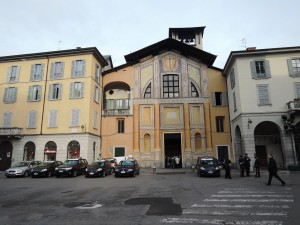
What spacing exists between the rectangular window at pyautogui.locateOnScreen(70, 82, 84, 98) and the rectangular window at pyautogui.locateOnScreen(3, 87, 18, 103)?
747 cm

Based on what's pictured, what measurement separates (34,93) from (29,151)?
23.1 ft

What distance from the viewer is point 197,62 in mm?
31875

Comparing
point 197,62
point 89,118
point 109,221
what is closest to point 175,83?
point 197,62

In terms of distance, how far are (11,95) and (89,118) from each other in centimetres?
1105

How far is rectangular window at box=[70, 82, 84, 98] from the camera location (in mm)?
27828

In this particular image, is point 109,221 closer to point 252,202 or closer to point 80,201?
point 80,201

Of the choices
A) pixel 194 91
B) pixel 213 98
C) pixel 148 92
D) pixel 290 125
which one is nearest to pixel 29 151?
pixel 148 92

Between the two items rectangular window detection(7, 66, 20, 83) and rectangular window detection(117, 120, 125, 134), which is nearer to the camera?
rectangular window detection(7, 66, 20, 83)

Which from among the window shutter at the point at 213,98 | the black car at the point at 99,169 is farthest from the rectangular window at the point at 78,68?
the window shutter at the point at 213,98

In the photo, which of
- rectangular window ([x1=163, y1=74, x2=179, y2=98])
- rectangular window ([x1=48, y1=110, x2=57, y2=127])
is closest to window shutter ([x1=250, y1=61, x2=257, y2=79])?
rectangular window ([x1=163, y1=74, x2=179, y2=98])

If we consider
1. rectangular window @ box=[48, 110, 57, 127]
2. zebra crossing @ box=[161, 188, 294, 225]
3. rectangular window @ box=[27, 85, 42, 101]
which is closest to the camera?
zebra crossing @ box=[161, 188, 294, 225]

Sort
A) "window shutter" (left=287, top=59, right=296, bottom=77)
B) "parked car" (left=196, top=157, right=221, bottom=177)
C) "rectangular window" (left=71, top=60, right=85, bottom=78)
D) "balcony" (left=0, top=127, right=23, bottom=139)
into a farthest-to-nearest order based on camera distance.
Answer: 1. "rectangular window" (left=71, top=60, right=85, bottom=78)
2. "balcony" (left=0, top=127, right=23, bottom=139)
3. "window shutter" (left=287, top=59, right=296, bottom=77)
4. "parked car" (left=196, top=157, right=221, bottom=177)

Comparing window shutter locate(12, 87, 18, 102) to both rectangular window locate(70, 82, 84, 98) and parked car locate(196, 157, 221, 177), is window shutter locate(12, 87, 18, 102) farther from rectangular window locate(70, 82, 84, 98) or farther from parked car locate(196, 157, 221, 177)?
parked car locate(196, 157, 221, 177)

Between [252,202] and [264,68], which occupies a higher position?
[264,68]
